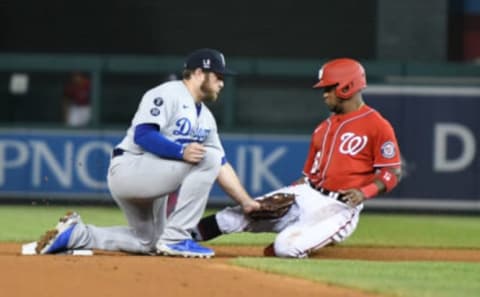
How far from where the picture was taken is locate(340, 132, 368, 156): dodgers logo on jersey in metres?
8.76

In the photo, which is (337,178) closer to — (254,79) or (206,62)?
(206,62)

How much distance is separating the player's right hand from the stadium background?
274 inches

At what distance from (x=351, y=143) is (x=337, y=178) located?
0.73ft

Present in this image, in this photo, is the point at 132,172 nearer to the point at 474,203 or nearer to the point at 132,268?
the point at 132,268

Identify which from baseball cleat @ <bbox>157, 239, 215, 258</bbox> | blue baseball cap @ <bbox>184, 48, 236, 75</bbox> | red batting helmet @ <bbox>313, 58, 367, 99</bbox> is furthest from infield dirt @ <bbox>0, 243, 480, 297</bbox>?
red batting helmet @ <bbox>313, 58, 367, 99</bbox>

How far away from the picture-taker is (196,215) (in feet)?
27.1

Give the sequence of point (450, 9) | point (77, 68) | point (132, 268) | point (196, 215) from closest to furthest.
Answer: point (132, 268) → point (196, 215) → point (77, 68) → point (450, 9)

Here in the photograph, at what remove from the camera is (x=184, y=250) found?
8.30 m

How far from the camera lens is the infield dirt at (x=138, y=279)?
22.1ft

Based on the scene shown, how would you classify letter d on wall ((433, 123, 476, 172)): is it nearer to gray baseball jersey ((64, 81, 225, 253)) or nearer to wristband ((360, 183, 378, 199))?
wristband ((360, 183, 378, 199))

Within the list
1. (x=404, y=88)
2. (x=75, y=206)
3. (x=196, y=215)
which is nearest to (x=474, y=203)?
(x=404, y=88)

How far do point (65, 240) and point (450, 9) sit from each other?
11.3m

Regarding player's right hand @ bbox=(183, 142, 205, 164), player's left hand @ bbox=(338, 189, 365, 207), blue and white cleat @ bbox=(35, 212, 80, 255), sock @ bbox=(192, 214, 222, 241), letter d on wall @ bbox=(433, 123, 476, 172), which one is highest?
→ player's right hand @ bbox=(183, 142, 205, 164)

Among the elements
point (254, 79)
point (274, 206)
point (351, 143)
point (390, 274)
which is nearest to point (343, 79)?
point (351, 143)
